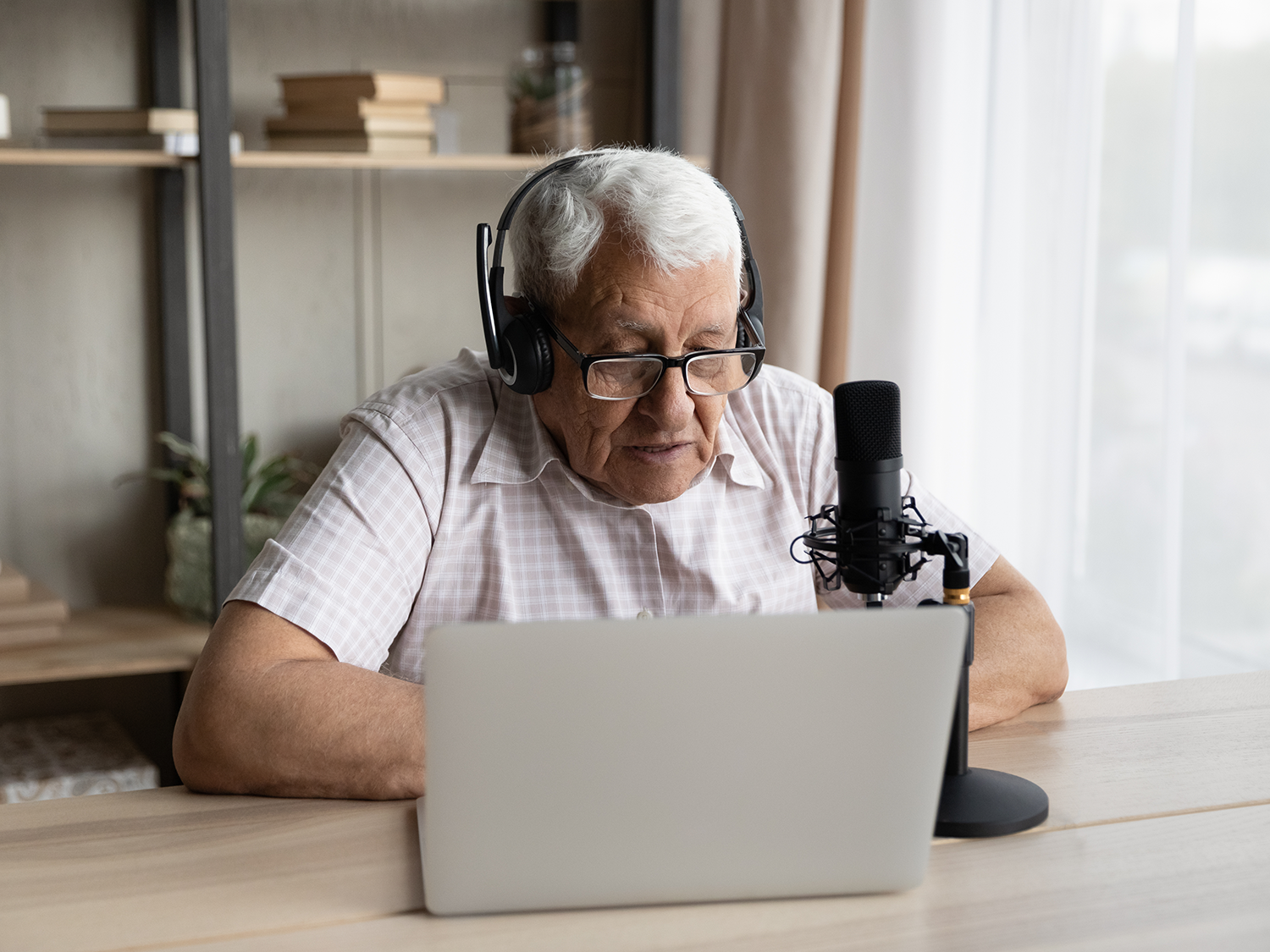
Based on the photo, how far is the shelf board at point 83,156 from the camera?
1929mm

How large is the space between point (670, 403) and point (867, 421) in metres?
0.41

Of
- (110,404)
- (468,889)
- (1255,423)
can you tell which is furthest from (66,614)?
(1255,423)

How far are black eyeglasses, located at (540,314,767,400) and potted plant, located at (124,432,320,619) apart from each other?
1.00 meters

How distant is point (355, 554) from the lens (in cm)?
122

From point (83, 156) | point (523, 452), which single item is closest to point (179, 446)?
point (83, 156)

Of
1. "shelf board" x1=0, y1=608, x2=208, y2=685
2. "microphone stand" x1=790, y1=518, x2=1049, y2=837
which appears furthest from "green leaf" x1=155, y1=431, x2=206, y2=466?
"microphone stand" x1=790, y1=518, x2=1049, y2=837

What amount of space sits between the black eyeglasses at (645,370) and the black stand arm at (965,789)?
1.38 ft

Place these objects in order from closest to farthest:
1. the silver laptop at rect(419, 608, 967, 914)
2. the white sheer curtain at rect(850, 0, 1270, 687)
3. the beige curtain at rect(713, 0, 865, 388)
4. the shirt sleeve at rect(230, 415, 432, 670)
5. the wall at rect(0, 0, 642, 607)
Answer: the silver laptop at rect(419, 608, 967, 914), the shirt sleeve at rect(230, 415, 432, 670), the white sheer curtain at rect(850, 0, 1270, 687), the wall at rect(0, 0, 642, 607), the beige curtain at rect(713, 0, 865, 388)

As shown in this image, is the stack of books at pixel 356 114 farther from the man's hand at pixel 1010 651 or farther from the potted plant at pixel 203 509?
the man's hand at pixel 1010 651

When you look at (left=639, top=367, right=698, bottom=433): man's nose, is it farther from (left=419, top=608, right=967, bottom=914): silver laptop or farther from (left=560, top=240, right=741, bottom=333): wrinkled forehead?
(left=419, top=608, right=967, bottom=914): silver laptop

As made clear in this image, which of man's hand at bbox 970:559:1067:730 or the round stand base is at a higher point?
man's hand at bbox 970:559:1067:730

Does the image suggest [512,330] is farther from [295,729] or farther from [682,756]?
[682,756]

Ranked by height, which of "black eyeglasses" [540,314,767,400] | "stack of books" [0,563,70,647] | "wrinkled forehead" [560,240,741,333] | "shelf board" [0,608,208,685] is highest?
"wrinkled forehead" [560,240,741,333]

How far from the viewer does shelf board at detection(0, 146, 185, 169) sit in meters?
1.93
